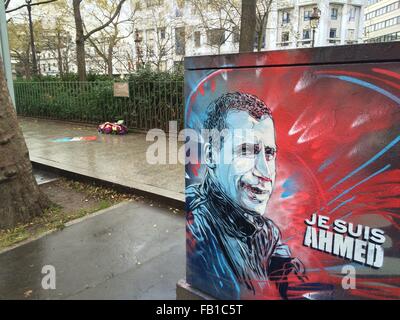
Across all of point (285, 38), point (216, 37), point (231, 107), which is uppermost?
point (285, 38)

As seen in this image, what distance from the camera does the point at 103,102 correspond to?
11.1 meters

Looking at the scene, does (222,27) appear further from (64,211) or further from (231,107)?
(231,107)

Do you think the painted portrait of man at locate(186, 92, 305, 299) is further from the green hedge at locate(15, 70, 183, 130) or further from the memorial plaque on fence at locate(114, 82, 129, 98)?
the memorial plaque on fence at locate(114, 82, 129, 98)

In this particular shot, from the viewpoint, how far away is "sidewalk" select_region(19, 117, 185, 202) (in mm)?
5257

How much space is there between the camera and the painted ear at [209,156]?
6.63ft

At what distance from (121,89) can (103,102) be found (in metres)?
1.19

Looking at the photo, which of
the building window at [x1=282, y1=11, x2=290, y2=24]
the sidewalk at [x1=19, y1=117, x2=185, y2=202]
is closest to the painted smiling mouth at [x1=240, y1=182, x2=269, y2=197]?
the sidewalk at [x1=19, y1=117, x2=185, y2=202]

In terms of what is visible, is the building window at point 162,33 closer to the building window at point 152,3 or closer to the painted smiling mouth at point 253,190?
the building window at point 152,3

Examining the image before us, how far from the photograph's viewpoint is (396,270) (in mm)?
1472

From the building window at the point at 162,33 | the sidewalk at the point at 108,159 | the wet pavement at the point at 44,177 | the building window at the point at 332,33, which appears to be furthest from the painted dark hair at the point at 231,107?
the building window at the point at 332,33

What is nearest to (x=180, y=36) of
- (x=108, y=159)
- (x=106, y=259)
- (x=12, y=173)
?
(x=108, y=159)

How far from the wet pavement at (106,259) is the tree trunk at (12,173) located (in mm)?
648

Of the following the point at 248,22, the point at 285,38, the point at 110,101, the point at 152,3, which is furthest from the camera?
the point at 285,38

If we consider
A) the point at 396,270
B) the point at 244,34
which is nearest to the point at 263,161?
the point at 396,270
